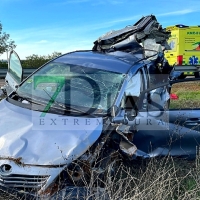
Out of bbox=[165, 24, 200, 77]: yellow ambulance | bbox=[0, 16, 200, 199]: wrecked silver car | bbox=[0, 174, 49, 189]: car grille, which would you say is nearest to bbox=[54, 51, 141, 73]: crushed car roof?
bbox=[0, 16, 200, 199]: wrecked silver car

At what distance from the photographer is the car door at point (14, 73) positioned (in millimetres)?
4691

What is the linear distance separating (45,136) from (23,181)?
1.67ft

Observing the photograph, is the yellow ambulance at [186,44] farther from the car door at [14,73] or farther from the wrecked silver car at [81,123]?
the car door at [14,73]

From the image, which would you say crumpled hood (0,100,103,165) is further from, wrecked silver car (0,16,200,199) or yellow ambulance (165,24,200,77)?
yellow ambulance (165,24,200,77)

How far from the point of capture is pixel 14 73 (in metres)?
4.89

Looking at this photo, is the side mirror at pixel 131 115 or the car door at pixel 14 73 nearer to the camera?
the side mirror at pixel 131 115

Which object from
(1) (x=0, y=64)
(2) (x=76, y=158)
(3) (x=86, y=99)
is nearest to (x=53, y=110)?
(3) (x=86, y=99)

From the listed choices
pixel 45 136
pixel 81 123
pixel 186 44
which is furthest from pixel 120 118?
pixel 186 44

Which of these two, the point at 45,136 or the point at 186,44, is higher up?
the point at 186,44

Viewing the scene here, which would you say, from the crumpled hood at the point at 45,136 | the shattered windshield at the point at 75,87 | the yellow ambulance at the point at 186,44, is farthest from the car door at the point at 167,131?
the yellow ambulance at the point at 186,44

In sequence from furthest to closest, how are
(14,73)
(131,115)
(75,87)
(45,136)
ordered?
(14,73) → (75,87) → (131,115) → (45,136)

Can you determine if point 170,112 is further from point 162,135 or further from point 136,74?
point 136,74

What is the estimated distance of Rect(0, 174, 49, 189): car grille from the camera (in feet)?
9.16

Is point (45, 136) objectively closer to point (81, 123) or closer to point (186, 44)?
point (81, 123)
